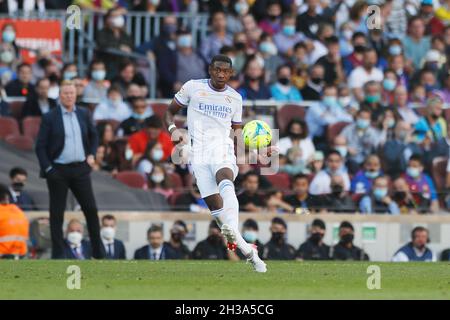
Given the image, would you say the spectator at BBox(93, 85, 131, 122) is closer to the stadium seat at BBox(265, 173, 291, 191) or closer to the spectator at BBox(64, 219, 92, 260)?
the stadium seat at BBox(265, 173, 291, 191)

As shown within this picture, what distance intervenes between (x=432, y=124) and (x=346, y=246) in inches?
191

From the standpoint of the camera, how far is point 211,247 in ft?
70.4

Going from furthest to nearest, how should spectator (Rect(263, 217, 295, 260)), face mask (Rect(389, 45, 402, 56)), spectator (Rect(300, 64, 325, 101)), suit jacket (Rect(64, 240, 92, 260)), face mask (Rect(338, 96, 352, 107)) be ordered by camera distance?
1. face mask (Rect(389, 45, 402, 56))
2. spectator (Rect(300, 64, 325, 101))
3. face mask (Rect(338, 96, 352, 107))
4. spectator (Rect(263, 217, 295, 260))
5. suit jacket (Rect(64, 240, 92, 260))

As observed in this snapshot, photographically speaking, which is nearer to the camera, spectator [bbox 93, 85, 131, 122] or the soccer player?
the soccer player

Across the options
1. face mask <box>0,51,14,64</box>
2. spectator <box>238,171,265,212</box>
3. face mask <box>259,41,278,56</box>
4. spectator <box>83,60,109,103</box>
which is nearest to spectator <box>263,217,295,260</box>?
spectator <box>238,171,265,212</box>

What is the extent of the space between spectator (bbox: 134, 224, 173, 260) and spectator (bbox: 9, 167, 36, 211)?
5.82ft

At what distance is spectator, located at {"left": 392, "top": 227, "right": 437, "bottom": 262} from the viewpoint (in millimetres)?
21648

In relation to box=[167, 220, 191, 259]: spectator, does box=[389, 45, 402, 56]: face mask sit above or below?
above

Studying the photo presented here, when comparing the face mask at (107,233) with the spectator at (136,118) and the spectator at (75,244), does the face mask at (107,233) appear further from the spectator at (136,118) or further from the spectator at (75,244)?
the spectator at (136,118)

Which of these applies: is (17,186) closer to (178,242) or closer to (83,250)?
(83,250)

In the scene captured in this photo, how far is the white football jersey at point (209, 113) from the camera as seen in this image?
54.0ft

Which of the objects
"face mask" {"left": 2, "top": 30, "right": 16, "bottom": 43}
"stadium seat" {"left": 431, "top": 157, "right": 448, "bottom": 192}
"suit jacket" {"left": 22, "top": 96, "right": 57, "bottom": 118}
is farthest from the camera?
"face mask" {"left": 2, "top": 30, "right": 16, "bottom": 43}

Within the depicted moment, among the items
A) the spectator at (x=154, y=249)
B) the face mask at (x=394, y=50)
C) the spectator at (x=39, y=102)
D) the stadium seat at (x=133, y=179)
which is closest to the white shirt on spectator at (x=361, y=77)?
the face mask at (x=394, y=50)

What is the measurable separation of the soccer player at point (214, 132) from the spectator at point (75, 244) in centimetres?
481
